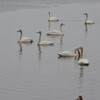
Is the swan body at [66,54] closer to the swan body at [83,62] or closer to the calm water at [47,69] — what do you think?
the calm water at [47,69]

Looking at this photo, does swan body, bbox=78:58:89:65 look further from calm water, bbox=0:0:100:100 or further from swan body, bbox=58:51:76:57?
swan body, bbox=58:51:76:57

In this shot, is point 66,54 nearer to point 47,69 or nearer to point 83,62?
point 83,62

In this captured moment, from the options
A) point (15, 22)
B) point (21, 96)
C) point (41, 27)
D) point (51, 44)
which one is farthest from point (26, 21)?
point (21, 96)

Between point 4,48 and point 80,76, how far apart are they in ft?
25.7

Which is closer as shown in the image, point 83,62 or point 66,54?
point 83,62

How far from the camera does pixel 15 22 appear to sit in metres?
39.5

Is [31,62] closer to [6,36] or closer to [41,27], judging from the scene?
[6,36]

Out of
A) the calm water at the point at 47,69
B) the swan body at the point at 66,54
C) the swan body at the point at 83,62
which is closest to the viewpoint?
the calm water at the point at 47,69

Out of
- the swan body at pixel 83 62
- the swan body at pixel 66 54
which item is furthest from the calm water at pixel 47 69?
the swan body at pixel 66 54

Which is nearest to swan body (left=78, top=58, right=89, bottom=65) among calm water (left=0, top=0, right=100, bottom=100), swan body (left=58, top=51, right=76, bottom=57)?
calm water (left=0, top=0, right=100, bottom=100)

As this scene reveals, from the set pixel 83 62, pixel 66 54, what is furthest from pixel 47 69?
pixel 66 54

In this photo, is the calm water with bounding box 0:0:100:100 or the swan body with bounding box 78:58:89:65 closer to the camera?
the calm water with bounding box 0:0:100:100

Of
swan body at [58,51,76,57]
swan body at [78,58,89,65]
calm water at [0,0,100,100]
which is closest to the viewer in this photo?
calm water at [0,0,100,100]

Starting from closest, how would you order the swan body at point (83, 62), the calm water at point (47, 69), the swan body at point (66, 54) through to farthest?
the calm water at point (47, 69)
the swan body at point (83, 62)
the swan body at point (66, 54)
